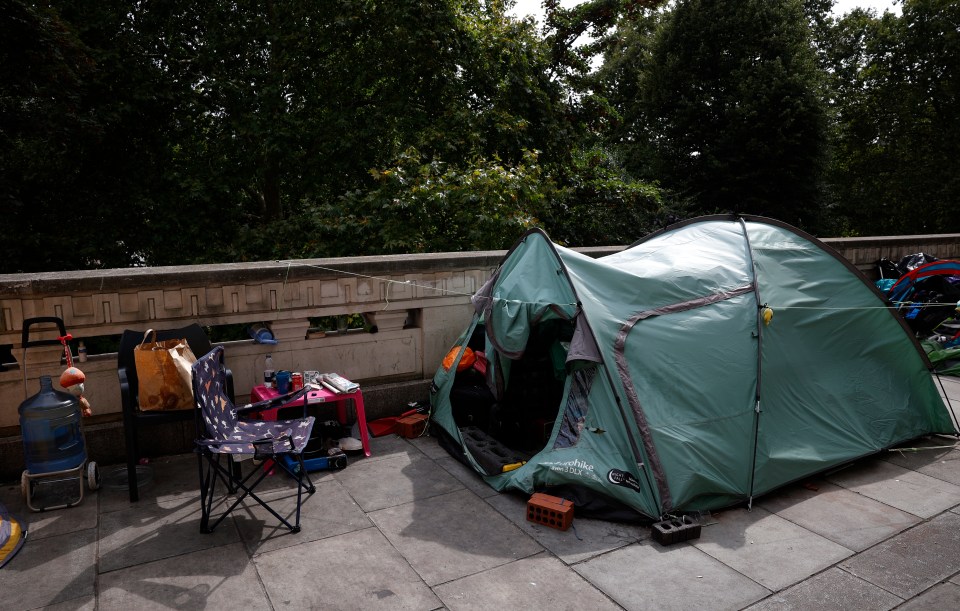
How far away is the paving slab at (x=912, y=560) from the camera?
3.85 m

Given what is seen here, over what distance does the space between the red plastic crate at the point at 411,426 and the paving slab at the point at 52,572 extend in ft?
8.29

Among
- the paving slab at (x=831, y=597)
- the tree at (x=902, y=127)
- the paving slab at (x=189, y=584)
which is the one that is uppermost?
the tree at (x=902, y=127)

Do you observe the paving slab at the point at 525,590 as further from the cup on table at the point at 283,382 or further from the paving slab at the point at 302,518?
the cup on table at the point at 283,382

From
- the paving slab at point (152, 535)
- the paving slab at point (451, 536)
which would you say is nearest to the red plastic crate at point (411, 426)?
the paving slab at point (451, 536)

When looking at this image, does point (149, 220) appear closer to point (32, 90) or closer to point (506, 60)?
point (32, 90)

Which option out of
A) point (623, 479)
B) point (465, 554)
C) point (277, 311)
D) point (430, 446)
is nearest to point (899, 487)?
point (623, 479)

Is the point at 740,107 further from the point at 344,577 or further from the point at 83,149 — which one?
the point at 344,577

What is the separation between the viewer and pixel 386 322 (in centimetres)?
638

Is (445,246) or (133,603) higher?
(445,246)

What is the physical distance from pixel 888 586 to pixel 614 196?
389 inches

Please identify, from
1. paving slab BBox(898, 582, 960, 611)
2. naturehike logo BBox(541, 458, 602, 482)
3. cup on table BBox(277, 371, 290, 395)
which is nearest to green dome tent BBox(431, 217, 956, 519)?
naturehike logo BBox(541, 458, 602, 482)

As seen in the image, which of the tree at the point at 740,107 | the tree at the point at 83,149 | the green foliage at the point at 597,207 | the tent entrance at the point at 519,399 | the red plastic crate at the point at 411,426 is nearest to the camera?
the tent entrance at the point at 519,399

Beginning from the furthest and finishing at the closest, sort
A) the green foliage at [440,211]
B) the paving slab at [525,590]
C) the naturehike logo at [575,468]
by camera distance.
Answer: the green foliage at [440,211] → the naturehike logo at [575,468] → the paving slab at [525,590]

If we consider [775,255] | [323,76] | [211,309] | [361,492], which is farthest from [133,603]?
[323,76]
